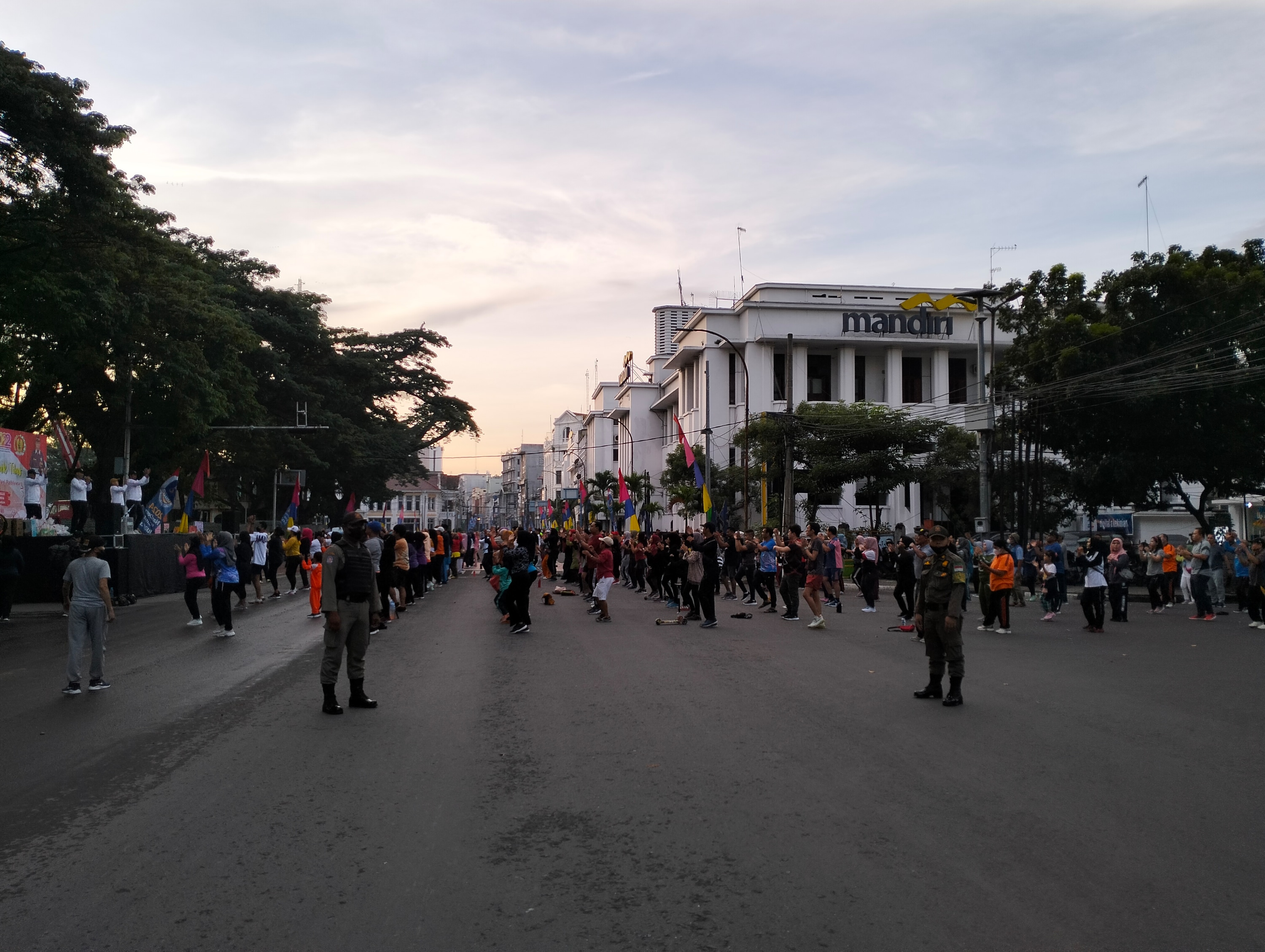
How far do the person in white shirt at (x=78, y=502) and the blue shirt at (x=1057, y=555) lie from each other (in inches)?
872

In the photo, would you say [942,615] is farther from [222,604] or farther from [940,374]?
[940,374]

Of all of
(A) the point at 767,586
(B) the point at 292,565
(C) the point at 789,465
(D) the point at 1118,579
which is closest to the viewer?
(D) the point at 1118,579

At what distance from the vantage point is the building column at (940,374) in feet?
213

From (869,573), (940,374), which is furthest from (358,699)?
(940,374)

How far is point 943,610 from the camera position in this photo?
1023cm

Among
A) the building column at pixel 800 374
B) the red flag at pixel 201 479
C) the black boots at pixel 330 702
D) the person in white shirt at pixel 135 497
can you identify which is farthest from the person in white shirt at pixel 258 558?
the building column at pixel 800 374

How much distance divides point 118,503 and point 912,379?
4925 cm

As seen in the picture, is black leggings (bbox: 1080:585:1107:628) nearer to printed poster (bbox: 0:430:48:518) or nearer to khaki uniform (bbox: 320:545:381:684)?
khaki uniform (bbox: 320:545:381:684)

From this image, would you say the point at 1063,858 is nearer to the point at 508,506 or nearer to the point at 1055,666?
the point at 1055,666

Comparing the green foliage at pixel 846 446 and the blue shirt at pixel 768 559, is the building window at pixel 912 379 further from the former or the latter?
the blue shirt at pixel 768 559

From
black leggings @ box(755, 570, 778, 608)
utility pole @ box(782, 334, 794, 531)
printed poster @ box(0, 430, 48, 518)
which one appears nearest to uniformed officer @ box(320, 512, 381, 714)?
black leggings @ box(755, 570, 778, 608)

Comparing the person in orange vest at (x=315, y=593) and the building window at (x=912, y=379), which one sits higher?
the building window at (x=912, y=379)

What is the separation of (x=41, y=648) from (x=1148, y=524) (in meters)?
36.0

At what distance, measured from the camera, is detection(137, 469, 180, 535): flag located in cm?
3044
